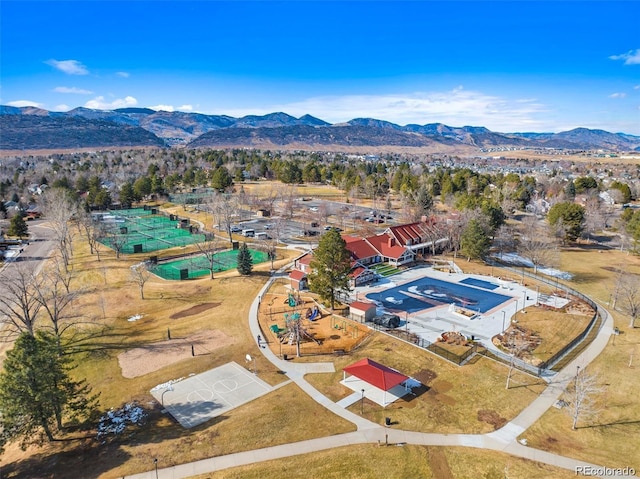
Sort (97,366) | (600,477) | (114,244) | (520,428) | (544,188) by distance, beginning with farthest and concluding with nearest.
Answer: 1. (544,188)
2. (114,244)
3. (97,366)
4. (520,428)
5. (600,477)

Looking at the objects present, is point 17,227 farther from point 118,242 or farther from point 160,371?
point 160,371

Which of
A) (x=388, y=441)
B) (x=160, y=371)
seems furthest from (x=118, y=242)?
(x=388, y=441)

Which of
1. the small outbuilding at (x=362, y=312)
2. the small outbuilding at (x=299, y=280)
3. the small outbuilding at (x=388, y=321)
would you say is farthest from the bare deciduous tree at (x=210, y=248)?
the small outbuilding at (x=388, y=321)

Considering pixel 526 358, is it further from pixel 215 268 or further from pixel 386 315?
pixel 215 268

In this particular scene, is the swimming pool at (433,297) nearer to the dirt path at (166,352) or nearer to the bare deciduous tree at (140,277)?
the dirt path at (166,352)

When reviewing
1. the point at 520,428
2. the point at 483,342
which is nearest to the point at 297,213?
the point at 483,342

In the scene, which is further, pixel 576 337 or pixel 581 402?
pixel 576 337

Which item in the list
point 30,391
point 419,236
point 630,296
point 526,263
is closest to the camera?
point 30,391
